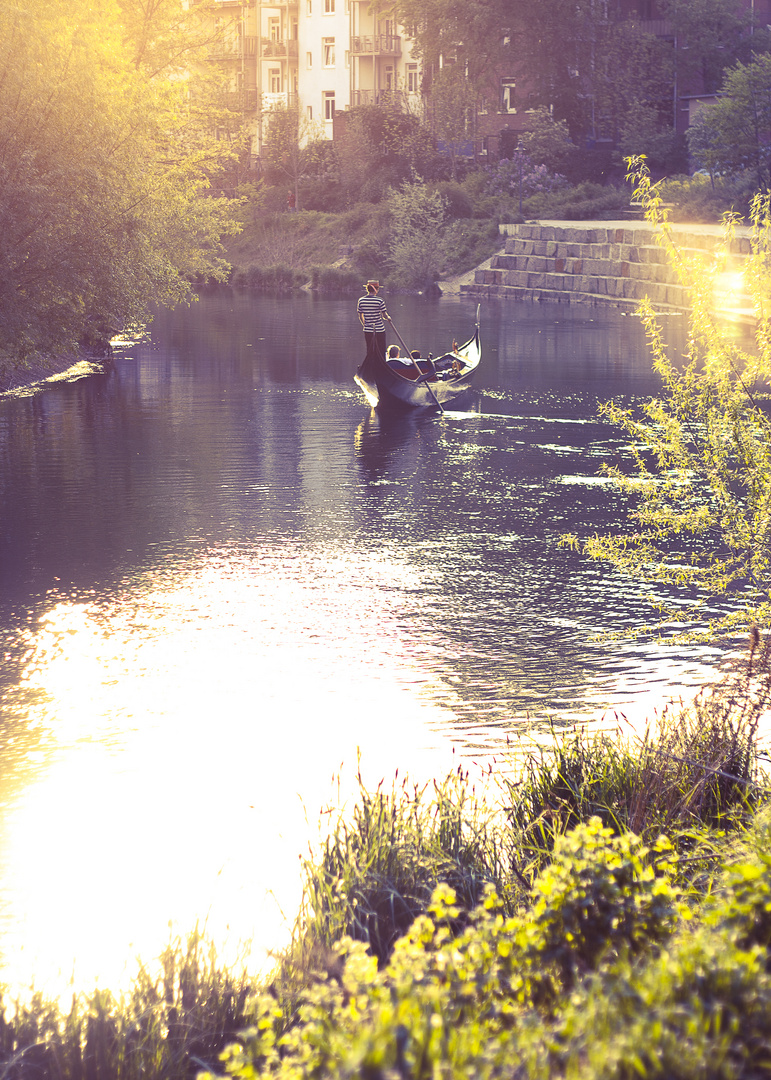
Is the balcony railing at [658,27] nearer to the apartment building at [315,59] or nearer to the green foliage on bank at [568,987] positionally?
the apartment building at [315,59]

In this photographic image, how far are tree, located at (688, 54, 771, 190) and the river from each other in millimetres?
29594

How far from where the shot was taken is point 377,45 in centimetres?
7719

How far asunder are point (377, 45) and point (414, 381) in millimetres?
57319

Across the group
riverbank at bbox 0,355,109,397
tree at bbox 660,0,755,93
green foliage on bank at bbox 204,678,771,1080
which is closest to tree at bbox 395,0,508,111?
tree at bbox 660,0,755,93

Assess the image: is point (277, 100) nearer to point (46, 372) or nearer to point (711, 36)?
point (711, 36)

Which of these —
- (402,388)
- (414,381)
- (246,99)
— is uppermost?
(246,99)

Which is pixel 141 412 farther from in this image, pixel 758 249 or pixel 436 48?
pixel 436 48

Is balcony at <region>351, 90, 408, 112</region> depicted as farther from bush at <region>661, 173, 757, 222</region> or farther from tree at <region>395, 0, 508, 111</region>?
bush at <region>661, 173, 757, 222</region>

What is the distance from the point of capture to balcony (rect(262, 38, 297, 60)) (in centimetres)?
8181

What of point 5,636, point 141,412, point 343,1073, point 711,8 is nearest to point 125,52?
point 141,412

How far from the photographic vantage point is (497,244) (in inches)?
2440

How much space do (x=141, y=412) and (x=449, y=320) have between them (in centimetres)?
1992

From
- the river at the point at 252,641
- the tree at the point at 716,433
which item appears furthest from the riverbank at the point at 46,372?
the tree at the point at 716,433

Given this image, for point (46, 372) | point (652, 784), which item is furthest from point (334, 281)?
point (652, 784)
